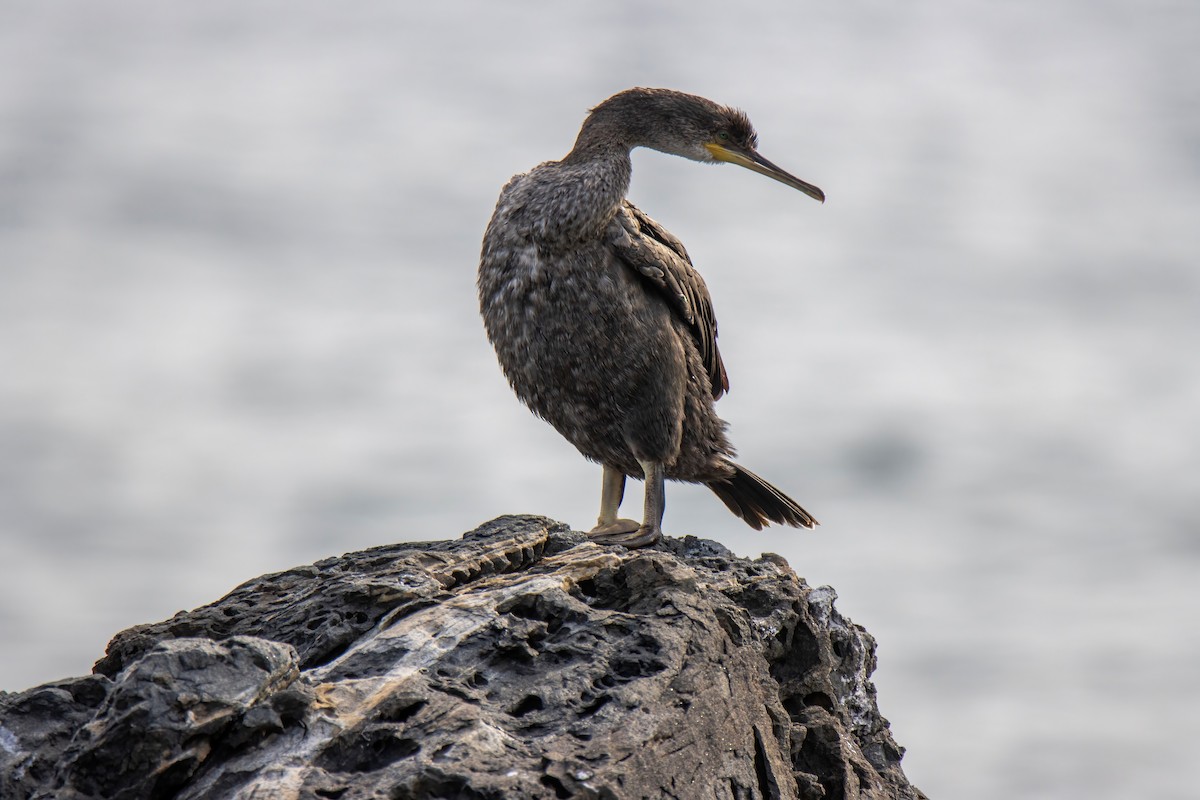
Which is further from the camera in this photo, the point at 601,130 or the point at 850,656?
the point at 601,130

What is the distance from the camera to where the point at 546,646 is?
4367 mm

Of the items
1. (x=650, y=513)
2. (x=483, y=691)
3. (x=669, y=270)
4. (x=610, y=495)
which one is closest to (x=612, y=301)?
(x=669, y=270)

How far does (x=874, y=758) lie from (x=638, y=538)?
151cm

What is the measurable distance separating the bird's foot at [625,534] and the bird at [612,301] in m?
0.01

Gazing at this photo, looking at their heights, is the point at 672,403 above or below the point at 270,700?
above

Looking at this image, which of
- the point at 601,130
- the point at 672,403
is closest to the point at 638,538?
the point at 672,403

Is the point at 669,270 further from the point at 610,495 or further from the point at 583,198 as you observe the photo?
the point at 610,495

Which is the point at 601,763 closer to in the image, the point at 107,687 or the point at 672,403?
the point at 107,687

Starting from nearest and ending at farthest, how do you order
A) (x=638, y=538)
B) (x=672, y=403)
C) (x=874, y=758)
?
(x=874, y=758) → (x=638, y=538) → (x=672, y=403)

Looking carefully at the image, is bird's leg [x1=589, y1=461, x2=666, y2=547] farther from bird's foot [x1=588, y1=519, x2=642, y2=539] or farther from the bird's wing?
the bird's wing

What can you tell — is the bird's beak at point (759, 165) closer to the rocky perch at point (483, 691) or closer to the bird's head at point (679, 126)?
the bird's head at point (679, 126)

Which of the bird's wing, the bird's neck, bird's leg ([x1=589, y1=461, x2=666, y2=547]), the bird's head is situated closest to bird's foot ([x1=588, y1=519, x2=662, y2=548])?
bird's leg ([x1=589, y1=461, x2=666, y2=547])

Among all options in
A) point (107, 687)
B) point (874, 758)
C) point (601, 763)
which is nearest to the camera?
point (601, 763)

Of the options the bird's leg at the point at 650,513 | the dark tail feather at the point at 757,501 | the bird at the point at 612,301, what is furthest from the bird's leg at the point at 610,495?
the dark tail feather at the point at 757,501
